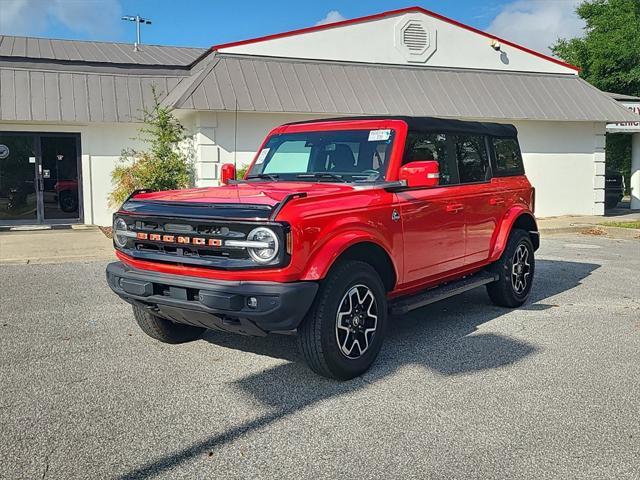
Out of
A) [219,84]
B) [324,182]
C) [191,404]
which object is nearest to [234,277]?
[191,404]

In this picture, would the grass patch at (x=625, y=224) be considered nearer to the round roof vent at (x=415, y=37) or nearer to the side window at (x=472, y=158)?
the round roof vent at (x=415, y=37)

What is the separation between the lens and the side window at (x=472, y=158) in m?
6.28

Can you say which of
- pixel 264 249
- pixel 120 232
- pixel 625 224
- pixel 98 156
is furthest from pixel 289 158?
pixel 625 224

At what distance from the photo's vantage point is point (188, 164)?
49.1 ft

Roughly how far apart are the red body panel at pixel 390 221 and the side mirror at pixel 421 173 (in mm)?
163

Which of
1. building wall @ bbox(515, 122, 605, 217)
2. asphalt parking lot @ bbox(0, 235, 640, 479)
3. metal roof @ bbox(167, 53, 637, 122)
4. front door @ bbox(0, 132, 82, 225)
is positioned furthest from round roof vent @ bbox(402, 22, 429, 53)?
asphalt parking lot @ bbox(0, 235, 640, 479)

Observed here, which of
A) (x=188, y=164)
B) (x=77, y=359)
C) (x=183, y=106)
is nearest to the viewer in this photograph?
(x=77, y=359)

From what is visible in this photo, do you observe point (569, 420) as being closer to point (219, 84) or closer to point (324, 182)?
point (324, 182)

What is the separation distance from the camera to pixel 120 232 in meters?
5.05

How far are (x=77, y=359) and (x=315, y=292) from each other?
7.49ft

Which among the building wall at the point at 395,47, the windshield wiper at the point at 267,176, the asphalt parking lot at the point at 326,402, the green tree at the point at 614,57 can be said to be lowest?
the asphalt parking lot at the point at 326,402

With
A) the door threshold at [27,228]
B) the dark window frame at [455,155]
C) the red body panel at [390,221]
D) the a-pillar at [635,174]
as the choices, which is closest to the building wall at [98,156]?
the door threshold at [27,228]

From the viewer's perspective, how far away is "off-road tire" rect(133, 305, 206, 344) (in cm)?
546

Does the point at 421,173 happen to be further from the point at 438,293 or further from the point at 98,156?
the point at 98,156
